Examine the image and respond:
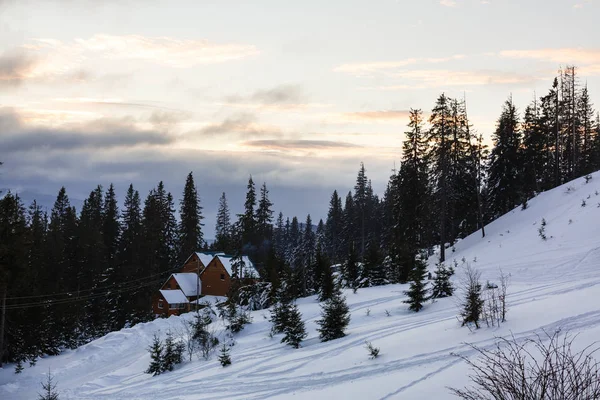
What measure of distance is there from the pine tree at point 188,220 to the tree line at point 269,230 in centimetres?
18

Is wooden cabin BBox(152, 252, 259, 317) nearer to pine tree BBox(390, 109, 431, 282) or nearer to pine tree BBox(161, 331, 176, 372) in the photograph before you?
pine tree BBox(390, 109, 431, 282)

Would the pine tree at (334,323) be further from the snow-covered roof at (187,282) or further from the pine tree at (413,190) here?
the snow-covered roof at (187,282)

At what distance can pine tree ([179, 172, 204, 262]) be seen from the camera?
61469 mm

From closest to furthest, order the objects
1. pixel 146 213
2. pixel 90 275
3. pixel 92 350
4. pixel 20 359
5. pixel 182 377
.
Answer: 1. pixel 182 377
2. pixel 92 350
3. pixel 20 359
4. pixel 90 275
5. pixel 146 213

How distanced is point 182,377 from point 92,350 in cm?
1310

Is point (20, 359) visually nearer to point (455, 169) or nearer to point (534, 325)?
point (534, 325)

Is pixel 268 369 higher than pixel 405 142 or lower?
A: lower

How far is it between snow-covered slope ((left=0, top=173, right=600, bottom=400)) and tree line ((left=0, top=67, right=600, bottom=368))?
4.44 m

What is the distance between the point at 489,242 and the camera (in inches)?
1213

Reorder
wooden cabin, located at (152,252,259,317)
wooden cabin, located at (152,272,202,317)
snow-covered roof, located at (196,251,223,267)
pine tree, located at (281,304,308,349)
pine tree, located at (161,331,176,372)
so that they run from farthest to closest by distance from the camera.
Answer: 1. snow-covered roof, located at (196,251,223,267)
2. wooden cabin, located at (152,252,259,317)
3. wooden cabin, located at (152,272,202,317)
4. pine tree, located at (161,331,176,372)
5. pine tree, located at (281,304,308,349)

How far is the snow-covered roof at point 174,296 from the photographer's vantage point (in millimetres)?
48519

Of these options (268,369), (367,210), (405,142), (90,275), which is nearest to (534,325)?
(268,369)

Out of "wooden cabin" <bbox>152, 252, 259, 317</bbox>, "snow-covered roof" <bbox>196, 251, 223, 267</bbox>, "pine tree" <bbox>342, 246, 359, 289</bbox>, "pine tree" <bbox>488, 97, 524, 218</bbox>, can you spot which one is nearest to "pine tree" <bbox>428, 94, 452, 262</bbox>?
"pine tree" <bbox>342, 246, 359, 289</bbox>

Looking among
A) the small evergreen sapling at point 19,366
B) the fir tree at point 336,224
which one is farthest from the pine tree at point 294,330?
the fir tree at point 336,224
